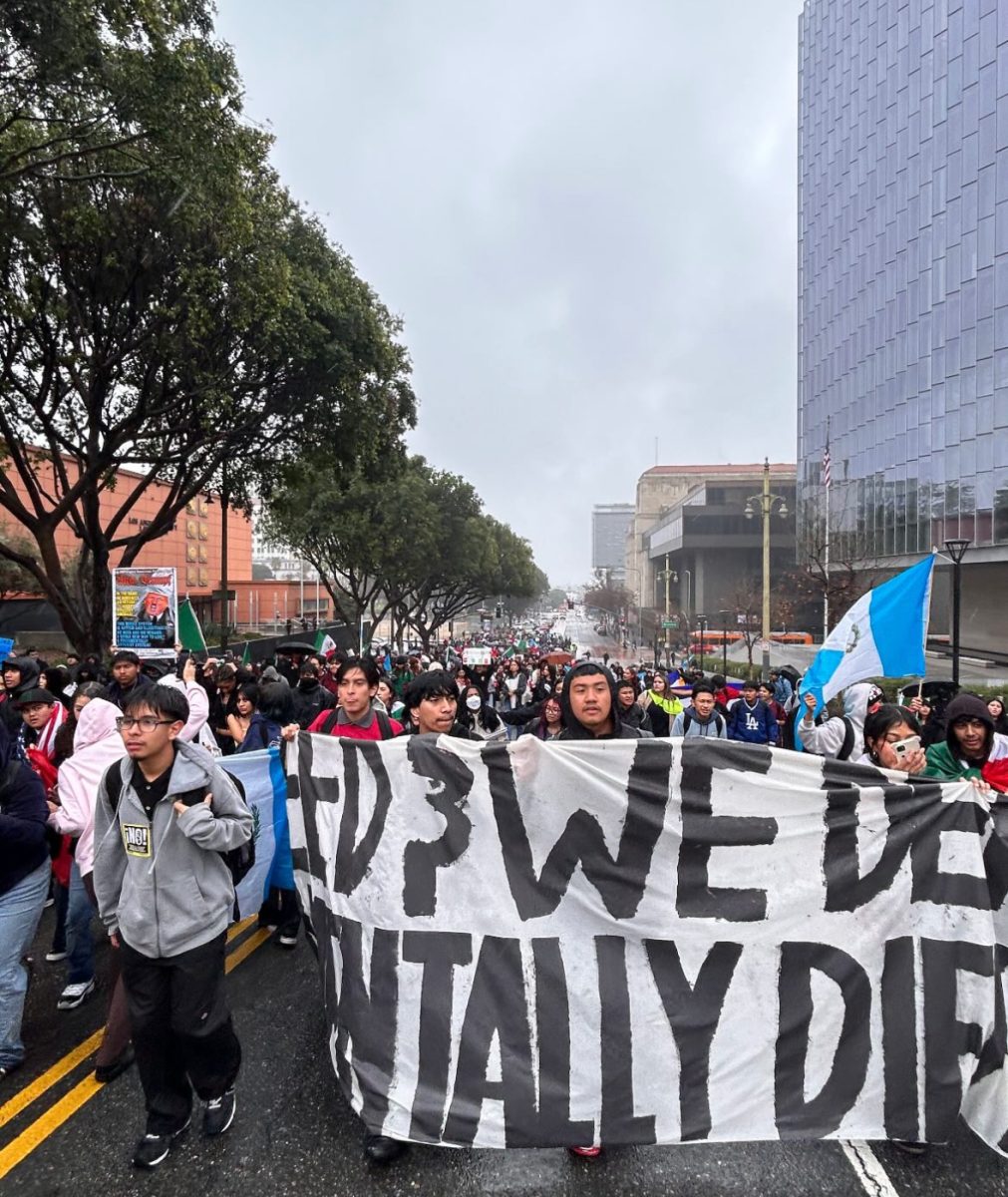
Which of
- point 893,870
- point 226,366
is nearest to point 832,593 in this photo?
point 226,366

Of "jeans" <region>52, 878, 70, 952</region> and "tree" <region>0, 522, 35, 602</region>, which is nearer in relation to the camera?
"jeans" <region>52, 878, 70, 952</region>

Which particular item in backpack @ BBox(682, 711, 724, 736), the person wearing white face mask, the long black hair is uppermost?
the long black hair

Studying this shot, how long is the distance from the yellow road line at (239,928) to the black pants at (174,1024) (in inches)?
78.6

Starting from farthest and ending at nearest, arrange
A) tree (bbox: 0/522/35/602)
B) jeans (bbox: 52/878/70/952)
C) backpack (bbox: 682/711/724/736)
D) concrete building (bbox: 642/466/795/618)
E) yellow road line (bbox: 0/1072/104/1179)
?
concrete building (bbox: 642/466/795/618), tree (bbox: 0/522/35/602), backpack (bbox: 682/711/724/736), jeans (bbox: 52/878/70/952), yellow road line (bbox: 0/1072/104/1179)

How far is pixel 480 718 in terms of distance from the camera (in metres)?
7.29

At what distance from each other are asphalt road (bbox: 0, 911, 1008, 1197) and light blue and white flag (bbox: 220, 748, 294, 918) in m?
1.43

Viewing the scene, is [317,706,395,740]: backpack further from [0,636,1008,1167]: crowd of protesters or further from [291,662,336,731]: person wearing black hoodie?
[291,662,336,731]: person wearing black hoodie

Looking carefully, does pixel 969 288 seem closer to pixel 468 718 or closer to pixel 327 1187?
pixel 468 718

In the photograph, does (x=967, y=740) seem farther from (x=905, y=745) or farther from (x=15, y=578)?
(x=15, y=578)

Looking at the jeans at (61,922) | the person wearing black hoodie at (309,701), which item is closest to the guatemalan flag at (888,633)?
the person wearing black hoodie at (309,701)

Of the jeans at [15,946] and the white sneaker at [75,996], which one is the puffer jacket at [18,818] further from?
the white sneaker at [75,996]

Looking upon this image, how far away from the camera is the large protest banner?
9.70ft

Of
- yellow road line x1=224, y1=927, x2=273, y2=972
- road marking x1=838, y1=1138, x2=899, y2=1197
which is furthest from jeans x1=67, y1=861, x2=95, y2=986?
road marking x1=838, y1=1138, x2=899, y2=1197

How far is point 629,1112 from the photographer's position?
2.95 metres
